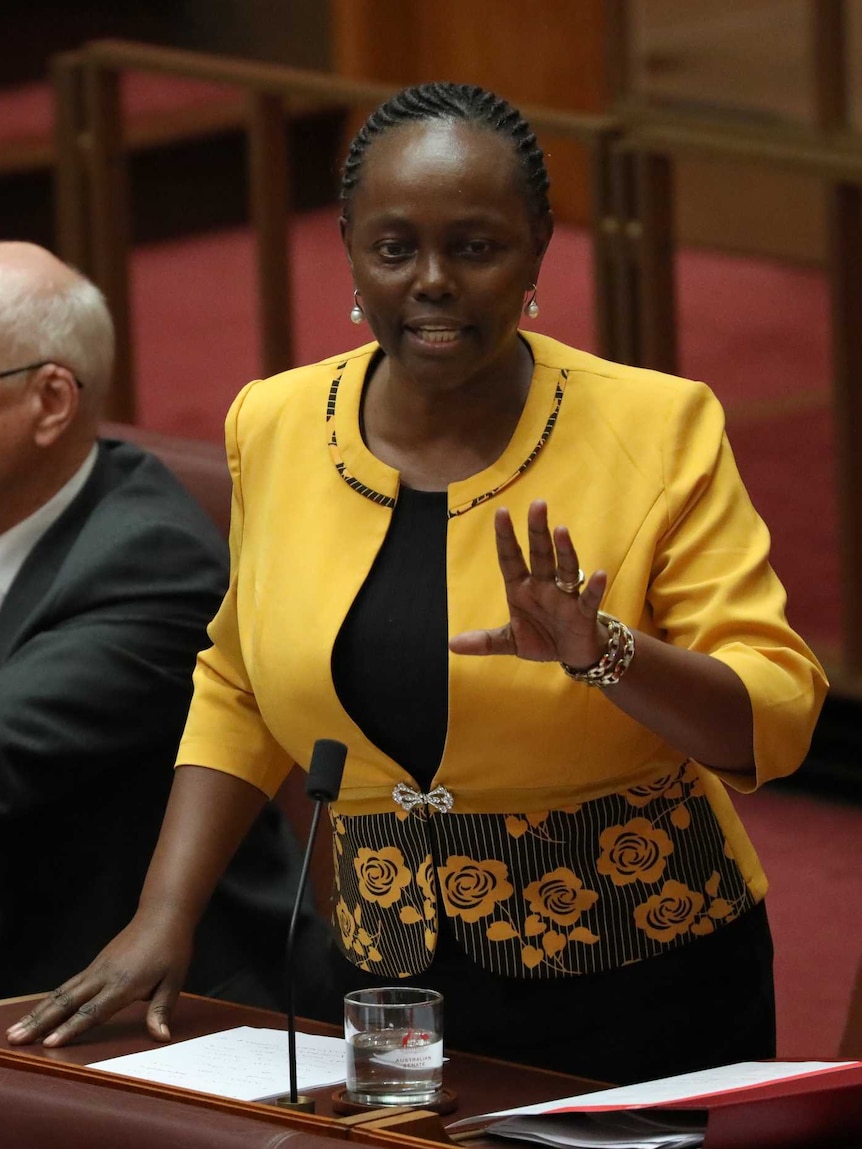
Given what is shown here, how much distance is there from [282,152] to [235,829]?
289cm

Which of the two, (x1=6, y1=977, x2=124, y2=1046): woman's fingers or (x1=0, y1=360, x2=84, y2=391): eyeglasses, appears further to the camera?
(x1=0, y1=360, x2=84, y2=391): eyeglasses

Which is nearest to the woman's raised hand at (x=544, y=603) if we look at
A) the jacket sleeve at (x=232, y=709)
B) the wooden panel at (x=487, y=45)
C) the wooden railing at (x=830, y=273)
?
the jacket sleeve at (x=232, y=709)

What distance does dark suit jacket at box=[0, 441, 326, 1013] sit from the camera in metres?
2.55

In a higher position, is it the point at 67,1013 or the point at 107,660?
the point at 107,660

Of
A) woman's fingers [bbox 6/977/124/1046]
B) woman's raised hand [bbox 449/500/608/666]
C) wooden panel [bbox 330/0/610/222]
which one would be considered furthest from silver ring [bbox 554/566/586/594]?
wooden panel [bbox 330/0/610/222]

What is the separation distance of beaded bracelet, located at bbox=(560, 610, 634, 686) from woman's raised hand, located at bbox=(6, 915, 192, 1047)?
54cm

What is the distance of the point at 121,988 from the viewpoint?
1989 mm

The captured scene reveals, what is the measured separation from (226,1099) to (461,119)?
847mm

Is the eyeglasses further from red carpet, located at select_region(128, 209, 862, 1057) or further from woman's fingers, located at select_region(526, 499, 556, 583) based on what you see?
woman's fingers, located at select_region(526, 499, 556, 583)

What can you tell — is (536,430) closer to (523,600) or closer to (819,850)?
(523,600)

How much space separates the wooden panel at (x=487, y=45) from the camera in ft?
24.7

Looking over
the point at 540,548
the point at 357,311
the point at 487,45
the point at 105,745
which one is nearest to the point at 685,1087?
the point at 540,548

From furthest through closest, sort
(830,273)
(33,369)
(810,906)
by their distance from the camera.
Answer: (830,273), (810,906), (33,369)

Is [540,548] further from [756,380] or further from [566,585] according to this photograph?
[756,380]
